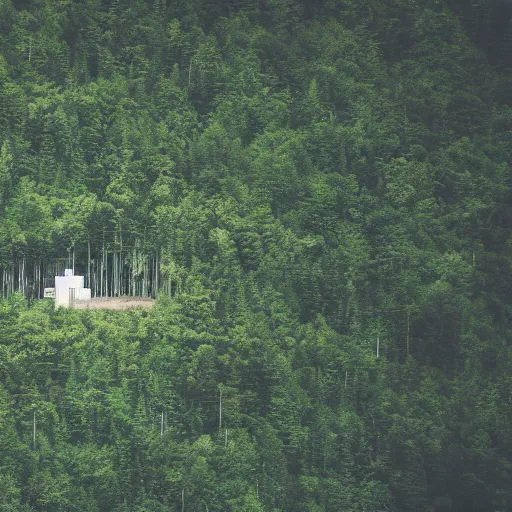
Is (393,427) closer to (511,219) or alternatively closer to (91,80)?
(511,219)

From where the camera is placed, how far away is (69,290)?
27.8 metres

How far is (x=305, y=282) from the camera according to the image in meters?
30.0

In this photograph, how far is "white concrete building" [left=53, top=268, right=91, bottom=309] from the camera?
27.7 meters

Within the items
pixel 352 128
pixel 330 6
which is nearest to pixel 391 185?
pixel 352 128

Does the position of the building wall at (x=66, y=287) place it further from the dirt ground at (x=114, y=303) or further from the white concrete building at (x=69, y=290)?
the dirt ground at (x=114, y=303)

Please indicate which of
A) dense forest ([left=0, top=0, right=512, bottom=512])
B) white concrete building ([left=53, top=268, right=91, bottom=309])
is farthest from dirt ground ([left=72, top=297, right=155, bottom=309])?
dense forest ([left=0, top=0, right=512, bottom=512])

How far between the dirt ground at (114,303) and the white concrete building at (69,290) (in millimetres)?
121

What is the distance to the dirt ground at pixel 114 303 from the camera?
27.7 metres

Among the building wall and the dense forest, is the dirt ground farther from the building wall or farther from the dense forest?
the dense forest

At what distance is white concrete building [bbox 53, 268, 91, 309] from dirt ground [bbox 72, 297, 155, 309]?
0.12m

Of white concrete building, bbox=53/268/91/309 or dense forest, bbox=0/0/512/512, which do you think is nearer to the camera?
dense forest, bbox=0/0/512/512

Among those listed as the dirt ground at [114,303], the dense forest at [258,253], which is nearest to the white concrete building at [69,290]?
the dirt ground at [114,303]

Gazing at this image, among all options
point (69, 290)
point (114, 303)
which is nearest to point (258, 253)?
point (114, 303)

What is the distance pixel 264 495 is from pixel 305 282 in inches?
211
